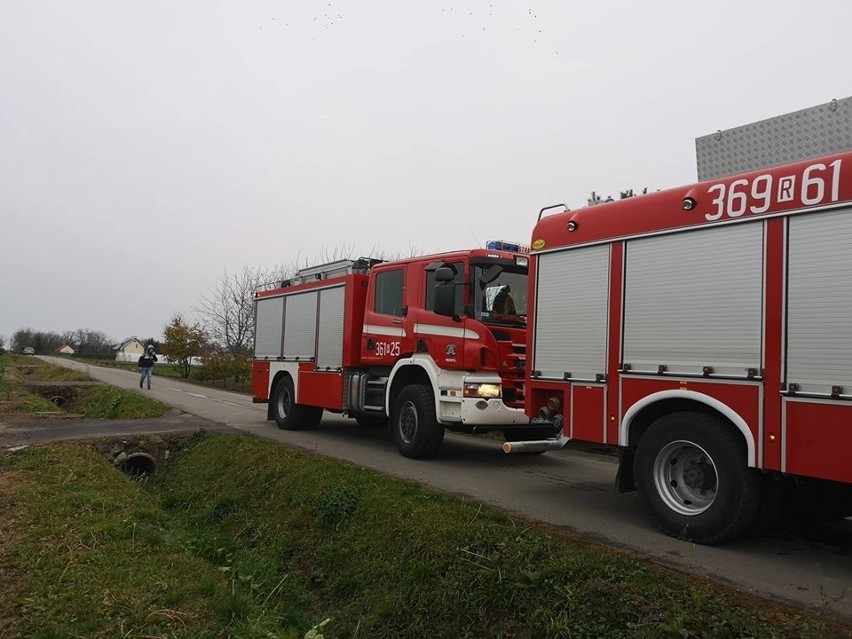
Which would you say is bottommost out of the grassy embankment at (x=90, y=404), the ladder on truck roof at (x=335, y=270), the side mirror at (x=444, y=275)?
the grassy embankment at (x=90, y=404)

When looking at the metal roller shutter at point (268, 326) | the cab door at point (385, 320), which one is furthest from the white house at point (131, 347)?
the cab door at point (385, 320)

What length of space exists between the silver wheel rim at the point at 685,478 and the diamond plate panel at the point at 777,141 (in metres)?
2.69

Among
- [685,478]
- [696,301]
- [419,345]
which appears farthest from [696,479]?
[419,345]

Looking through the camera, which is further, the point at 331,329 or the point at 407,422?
the point at 331,329

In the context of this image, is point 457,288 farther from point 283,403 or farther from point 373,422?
point 283,403

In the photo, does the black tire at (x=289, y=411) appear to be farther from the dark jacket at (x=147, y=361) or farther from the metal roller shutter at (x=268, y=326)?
the dark jacket at (x=147, y=361)

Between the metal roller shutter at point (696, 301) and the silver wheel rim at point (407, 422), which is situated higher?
the metal roller shutter at point (696, 301)

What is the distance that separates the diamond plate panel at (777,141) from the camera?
5.37m

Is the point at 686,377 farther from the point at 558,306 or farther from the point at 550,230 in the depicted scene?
the point at 550,230

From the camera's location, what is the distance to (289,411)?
1325cm

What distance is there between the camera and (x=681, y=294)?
5.57 meters

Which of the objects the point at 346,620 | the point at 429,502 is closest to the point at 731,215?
the point at 429,502

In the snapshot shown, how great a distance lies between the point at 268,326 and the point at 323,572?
8865mm

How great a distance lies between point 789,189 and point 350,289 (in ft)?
25.5
